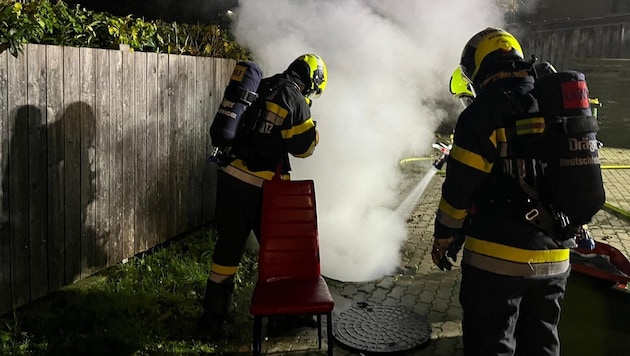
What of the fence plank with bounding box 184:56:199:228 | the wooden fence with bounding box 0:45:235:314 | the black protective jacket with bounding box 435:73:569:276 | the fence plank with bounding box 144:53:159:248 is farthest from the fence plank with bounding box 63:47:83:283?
the black protective jacket with bounding box 435:73:569:276

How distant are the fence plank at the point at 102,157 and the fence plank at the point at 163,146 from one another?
29.2 inches

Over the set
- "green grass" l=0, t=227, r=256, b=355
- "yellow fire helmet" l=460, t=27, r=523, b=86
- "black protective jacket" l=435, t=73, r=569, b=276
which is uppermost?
"yellow fire helmet" l=460, t=27, r=523, b=86

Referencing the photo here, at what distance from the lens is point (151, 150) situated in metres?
5.33

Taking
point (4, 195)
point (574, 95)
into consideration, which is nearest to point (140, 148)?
point (4, 195)

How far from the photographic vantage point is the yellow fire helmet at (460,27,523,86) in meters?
2.92

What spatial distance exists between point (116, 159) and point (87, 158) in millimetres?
348

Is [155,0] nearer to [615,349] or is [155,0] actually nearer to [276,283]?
[276,283]

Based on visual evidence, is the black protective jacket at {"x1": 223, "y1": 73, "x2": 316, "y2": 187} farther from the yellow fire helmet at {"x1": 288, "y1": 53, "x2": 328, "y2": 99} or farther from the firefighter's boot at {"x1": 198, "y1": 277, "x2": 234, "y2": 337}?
the firefighter's boot at {"x1": 198, "y1": 277, "x2": 234, "y2": 337}

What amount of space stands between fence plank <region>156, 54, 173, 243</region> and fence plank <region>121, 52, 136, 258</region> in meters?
0.40

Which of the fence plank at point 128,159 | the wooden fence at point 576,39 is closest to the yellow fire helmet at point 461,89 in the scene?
the fence plank at point 128,159

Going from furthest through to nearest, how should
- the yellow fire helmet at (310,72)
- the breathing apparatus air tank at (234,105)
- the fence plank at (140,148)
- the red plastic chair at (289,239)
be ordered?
the fence plank at (140,148), the yellow fire helmet at (310,72), the breathing apparatus air tank at (234,105), the red plastic chair at (289,239)

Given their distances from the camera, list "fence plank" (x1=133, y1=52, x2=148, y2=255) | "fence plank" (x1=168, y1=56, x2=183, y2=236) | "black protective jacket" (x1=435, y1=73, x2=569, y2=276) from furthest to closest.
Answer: "fence plank" (x1=168, y1=56, x2=183, y2=236), "fence plank" (x1=133, y1=52, x2=148, y2=255), "black protective jacket" (x1=435, y1=73, x2=569, y2=276)

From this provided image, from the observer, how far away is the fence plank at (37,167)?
3.96 metres

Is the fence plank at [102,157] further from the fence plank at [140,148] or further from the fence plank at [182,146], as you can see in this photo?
the fence plank at [182,146]
